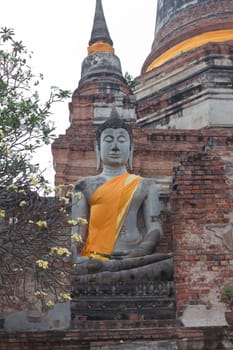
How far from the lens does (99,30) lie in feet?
52.3

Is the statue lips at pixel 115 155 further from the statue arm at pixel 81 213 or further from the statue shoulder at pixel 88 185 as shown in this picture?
the statue arm at pixel 81 213

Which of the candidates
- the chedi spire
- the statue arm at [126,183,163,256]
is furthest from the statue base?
the chedi spire

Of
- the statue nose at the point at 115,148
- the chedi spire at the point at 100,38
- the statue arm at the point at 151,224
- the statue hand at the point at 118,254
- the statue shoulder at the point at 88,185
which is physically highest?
the chedi spire at the point at 100,38

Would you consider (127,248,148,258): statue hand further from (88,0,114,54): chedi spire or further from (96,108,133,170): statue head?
(88,0,114,54): chedi spire

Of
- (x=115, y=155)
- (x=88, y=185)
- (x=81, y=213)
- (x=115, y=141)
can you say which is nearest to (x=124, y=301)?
(x=81, y=213)

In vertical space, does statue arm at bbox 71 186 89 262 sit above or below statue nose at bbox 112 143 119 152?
below

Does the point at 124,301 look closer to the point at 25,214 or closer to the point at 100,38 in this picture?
the point at 25,214

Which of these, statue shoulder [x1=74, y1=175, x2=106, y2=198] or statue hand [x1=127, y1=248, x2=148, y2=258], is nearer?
statue hand [x1=127, y1=248, x2=148, y2=258]

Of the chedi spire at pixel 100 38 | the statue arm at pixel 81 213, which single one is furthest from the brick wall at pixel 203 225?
the chedi spire at pixel 100 38

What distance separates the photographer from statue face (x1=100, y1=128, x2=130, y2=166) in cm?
902

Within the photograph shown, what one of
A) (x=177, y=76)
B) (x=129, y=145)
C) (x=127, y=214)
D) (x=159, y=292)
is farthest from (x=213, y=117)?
(x=159, y=292)

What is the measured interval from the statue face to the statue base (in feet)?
7.45

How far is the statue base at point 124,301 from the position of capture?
6.80 m

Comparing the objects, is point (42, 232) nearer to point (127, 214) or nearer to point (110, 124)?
point (127, 214)
